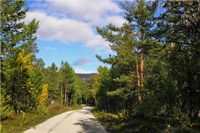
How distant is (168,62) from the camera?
14.8 m

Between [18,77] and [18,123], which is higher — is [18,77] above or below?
above

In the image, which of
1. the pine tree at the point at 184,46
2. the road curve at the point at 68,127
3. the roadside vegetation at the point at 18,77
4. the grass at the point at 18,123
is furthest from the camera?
the roadside vegetation at the point at 18,77

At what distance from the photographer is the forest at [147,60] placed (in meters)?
Result: 13.2

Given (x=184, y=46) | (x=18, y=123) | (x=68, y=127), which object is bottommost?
(x=68, y=127)

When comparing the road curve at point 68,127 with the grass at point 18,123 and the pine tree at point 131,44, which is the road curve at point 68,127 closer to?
the grass at point 18,123

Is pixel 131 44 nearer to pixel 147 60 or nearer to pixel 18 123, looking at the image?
pixel 147 60

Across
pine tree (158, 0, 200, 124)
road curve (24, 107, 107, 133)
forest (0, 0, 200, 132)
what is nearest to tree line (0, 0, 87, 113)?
forest (0, 0, 200, 132)

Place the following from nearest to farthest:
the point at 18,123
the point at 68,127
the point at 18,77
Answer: the point at 68,127, the point at 18,123, the point at 18,77

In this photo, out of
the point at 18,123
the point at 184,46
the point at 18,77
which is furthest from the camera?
the point at 18,77

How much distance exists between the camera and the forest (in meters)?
13.2

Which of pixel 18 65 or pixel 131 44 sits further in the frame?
pixel 18 65

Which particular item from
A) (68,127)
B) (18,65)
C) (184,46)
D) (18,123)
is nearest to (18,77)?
(18,65)

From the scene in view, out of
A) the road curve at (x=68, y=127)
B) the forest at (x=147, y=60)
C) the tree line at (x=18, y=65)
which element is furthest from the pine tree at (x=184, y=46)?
the tree line at (x=18, y=65)

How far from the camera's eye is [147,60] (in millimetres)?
32344
